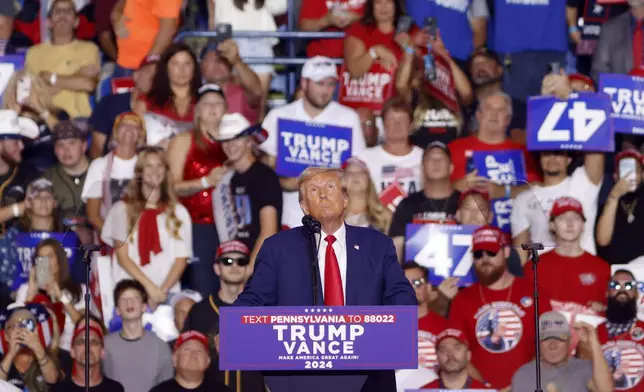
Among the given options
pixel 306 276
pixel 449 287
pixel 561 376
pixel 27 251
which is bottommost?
pixel 561 376

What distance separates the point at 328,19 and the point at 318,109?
1101 millimetres

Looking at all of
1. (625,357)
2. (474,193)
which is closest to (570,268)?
(625,357)

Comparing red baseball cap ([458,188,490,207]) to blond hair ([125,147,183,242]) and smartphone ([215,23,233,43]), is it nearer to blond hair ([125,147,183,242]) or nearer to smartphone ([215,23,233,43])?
blond hair ([125,147,183,242])

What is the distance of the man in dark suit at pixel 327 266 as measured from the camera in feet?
17.1

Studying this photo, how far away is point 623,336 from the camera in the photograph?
877 cm

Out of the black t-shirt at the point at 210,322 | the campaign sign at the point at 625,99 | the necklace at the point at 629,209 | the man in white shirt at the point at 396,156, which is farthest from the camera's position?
the campaign sign at the point at 625,99

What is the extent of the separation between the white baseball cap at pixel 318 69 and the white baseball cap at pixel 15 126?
1.85m

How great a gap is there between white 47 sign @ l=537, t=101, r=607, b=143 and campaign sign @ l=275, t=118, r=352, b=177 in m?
1.31

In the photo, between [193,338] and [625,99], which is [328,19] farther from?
[193,338]

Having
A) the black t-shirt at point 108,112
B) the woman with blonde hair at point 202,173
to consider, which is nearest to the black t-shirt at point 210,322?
the woman with blonde hair at point 202,173

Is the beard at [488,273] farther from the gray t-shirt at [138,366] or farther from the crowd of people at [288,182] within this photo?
the gray t-shirt at [138,366]

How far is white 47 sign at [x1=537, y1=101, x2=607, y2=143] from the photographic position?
30.3 ft

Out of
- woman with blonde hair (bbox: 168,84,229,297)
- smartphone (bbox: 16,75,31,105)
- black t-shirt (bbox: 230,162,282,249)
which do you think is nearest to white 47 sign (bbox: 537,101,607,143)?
black t-shirt (bbox: 230,162,282,249)

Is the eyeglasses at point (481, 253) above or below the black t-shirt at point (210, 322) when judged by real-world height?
above
